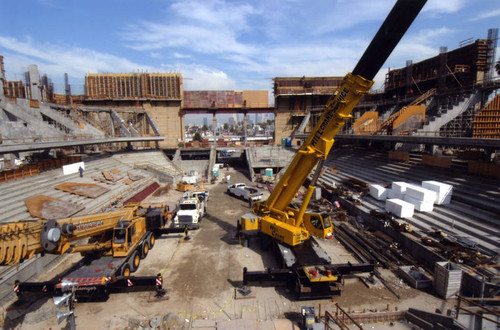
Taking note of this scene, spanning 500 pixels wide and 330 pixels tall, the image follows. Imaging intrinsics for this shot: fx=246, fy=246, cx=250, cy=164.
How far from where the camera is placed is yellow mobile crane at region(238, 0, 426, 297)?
7883mm

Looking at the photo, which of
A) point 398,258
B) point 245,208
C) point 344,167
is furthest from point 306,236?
point 344,167

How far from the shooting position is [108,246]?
11.2 metres

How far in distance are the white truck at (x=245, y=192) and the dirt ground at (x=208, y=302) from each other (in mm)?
9144

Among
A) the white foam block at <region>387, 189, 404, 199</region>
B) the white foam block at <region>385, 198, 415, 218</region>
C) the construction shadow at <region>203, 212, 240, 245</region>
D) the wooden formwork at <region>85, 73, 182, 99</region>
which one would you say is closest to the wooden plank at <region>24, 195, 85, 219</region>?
the construction shadow at <region>203, 212, 240, 245</region>

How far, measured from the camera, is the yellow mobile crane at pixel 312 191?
788 centimetres

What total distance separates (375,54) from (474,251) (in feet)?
33.4

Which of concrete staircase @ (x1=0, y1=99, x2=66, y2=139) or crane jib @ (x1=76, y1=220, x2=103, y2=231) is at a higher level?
concrete staircase @ (x1=0, y1=99, x2=66, y2=139)

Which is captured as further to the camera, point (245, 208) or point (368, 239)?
point (245, 208)

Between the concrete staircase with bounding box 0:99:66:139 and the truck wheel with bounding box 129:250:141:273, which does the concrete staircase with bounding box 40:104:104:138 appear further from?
the truck wheel with bounding box 129:250:141:273

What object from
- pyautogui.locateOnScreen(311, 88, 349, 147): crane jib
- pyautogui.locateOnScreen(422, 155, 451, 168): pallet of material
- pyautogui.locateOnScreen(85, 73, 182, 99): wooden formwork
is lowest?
pyautogui.locateOnScreen(422, 155, 451, 168): pallet of material

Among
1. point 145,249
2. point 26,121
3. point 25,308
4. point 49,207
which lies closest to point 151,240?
point 145,249

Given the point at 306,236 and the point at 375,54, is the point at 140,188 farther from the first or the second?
the point at 375,54

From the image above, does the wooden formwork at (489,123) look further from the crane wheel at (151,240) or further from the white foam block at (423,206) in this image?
the crane wheel at (151,240)

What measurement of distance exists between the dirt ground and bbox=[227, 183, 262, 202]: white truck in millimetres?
9144
